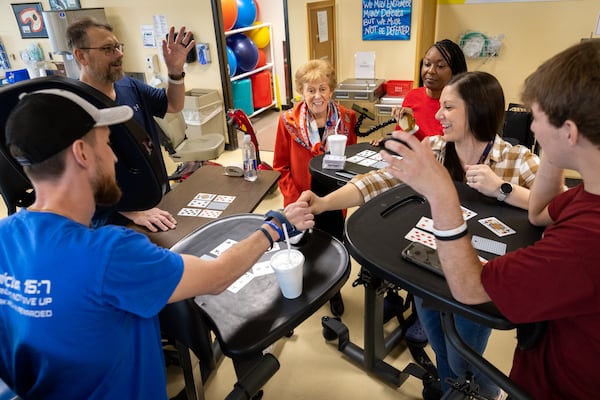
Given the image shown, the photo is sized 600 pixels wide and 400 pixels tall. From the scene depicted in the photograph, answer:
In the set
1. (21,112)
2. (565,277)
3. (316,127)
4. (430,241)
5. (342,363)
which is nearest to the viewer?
(565,277)

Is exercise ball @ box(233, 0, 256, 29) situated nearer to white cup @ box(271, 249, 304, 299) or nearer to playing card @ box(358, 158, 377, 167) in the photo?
playing card @ box(358, 158, 377, 167)

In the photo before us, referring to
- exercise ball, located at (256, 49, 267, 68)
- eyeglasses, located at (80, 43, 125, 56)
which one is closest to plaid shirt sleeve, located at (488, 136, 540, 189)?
eyeglasses, located at (80, 43, 125, 56)

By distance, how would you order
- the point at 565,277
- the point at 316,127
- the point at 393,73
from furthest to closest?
the point at 393,73
the point at 316,127
the point at 565,277

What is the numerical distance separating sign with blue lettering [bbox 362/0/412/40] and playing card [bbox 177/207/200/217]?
3.34 m

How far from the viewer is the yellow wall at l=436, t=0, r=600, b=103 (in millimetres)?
3502

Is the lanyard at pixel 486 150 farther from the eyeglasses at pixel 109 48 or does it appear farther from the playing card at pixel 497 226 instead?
the eyeglasses at pixel 109 48

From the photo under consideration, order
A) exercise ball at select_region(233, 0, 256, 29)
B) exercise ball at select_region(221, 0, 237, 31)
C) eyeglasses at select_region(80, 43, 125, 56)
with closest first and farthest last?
eyeglasses at select_region(80, 43, 125, 56) → exercise ball at select_region(221, 0, 237, 31) → exercise ball at select_region(233, 0, 256, 29)

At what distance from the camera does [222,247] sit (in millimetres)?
1474

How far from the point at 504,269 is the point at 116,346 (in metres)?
0.90

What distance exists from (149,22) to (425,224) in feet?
15.0

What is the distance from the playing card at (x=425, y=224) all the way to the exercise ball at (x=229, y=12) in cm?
435

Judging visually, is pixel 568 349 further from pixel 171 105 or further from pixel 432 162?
pixel 171 105

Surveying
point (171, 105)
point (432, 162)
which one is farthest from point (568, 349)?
point (171, 105)

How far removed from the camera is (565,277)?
776 millimetres
